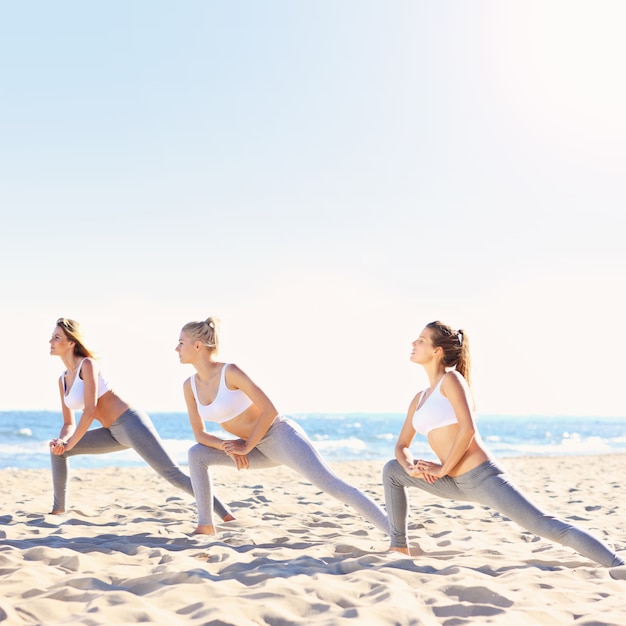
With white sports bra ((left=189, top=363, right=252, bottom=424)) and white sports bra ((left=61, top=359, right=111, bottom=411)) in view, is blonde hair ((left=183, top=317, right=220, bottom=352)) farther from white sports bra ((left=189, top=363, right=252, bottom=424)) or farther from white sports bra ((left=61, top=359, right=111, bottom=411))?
white sports bra ((left=61, top=359, right=111, bottom=411))

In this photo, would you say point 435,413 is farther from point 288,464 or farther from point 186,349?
point 186,349

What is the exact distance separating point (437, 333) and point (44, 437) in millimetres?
28185

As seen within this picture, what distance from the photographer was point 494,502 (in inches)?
151

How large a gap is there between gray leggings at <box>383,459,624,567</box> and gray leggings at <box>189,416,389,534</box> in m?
0.21

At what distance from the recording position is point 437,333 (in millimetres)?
4160

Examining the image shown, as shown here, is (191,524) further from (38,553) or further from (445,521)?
(445,521)

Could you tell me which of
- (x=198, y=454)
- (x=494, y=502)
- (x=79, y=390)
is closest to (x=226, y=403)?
(x=198, y=454)

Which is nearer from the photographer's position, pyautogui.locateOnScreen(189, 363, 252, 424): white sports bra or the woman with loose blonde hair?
pyautogui.locateOnScreen(189, 363, 252, 424): white sports bra

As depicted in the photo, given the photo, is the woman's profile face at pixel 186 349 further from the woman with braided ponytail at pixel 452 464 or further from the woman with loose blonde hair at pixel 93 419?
the woman with braided ponytail at pixel 452 464

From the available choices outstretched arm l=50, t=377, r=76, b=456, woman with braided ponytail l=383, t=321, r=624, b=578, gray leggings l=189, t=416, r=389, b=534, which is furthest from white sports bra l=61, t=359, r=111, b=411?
woman with braided ponytail l=383, t=321, r=624, b=578

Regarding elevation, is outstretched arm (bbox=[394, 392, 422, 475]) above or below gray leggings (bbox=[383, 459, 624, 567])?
above

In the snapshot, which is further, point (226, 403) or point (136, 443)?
point (136, 443)

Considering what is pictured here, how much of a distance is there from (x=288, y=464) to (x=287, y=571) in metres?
1.03

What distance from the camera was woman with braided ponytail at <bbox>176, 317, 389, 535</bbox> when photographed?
4.45 m
